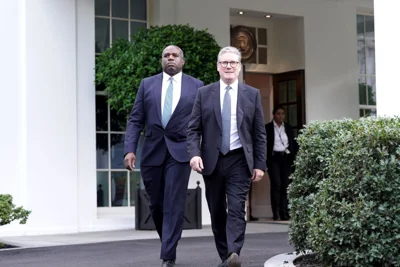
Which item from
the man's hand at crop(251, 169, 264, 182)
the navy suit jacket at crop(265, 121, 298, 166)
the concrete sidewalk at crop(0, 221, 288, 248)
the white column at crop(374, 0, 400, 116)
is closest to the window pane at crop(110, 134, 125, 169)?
the concrete sidewalk at crop(0, 221, 288, 248)

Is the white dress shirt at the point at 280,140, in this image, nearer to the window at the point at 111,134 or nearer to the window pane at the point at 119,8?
the window at the point at 111,134

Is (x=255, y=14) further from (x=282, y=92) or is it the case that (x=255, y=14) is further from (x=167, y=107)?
(x=167, y=107)

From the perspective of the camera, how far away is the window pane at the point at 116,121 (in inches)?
500

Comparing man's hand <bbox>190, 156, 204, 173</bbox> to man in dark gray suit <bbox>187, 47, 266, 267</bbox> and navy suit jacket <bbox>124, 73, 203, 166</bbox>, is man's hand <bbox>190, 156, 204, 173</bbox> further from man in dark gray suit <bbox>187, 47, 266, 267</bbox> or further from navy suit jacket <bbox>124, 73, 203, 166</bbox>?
navy suit jacket <bbox>124, 73, 203, 166</bbox>

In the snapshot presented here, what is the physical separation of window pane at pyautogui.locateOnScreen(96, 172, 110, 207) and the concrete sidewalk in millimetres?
706

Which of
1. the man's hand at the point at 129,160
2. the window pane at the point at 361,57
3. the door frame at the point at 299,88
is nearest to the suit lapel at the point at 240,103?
the man's hand at the point at 129,160

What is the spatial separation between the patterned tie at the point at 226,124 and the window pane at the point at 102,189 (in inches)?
244

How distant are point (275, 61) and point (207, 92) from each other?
860 centimetres

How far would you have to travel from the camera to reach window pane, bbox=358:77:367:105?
15.4 metres

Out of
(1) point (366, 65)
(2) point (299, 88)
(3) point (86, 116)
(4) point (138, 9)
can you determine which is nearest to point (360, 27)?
(1) point (366, 65)

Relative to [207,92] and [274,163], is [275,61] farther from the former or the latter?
[207,92]

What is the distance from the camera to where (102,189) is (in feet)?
41.0

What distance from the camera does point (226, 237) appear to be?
661cm

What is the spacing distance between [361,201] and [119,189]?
7499 millimetres
